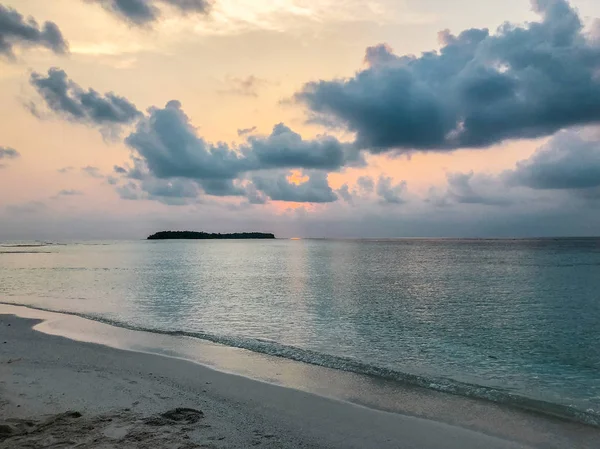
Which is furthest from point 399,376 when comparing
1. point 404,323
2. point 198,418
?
point 404,323

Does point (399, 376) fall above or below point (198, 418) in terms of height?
below

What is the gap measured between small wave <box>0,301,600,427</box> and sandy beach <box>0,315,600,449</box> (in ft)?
2.86

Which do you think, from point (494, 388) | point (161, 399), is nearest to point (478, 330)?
point (494, 388)

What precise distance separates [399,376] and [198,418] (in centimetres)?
737

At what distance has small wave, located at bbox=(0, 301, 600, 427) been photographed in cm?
1177

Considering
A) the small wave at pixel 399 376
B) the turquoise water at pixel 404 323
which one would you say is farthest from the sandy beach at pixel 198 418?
the turquoise water at pixel 404 323

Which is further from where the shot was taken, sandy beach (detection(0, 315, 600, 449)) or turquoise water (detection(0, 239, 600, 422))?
turquoise water (detection(0, 239, 600, 422))

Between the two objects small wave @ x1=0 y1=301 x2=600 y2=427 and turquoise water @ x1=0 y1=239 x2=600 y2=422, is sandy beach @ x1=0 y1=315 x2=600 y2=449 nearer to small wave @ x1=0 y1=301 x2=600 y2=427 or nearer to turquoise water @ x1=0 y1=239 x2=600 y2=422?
small wave @ x1=0 y1=301 x2=600 y2=427

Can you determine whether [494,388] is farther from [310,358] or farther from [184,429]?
[184,429]

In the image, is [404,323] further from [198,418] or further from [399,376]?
[198,418]

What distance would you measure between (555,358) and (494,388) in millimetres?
6125

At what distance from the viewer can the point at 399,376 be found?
48.0 feet

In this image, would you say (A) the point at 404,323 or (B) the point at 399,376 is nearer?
(B) the point at 399,376

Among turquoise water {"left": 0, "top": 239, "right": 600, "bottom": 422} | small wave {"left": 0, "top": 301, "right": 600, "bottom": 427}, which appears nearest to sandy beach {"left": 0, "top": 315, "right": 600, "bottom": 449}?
small wave {"left": 0, "top": 301, "right": 600, "bottom": 427}
